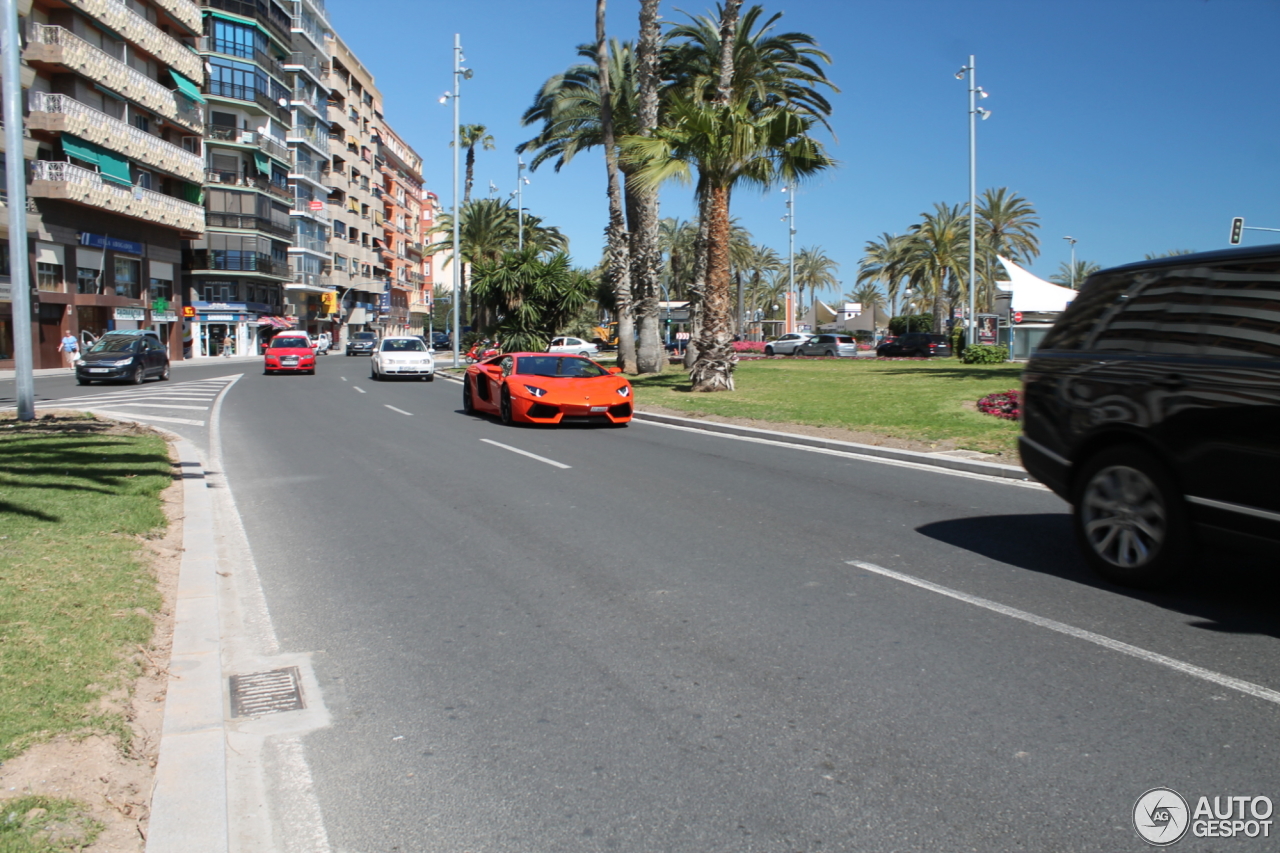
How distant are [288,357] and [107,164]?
1503cm

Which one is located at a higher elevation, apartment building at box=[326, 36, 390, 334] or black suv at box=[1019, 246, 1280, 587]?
apartment building at box=[326, 36, 390, 334]

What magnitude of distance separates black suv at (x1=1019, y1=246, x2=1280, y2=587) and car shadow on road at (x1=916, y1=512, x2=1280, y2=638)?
0.22 meters

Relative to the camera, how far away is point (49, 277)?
41.3 metres

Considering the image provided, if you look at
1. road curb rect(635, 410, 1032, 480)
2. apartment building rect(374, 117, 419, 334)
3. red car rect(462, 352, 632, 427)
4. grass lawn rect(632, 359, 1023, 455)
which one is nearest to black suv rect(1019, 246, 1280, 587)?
road curb rect(635, 410, 1032, 480)

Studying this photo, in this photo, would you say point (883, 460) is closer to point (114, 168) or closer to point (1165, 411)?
point (1165, 411)

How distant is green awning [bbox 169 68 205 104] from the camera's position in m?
50.4

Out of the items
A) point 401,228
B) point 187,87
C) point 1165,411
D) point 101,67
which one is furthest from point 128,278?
point 401,228

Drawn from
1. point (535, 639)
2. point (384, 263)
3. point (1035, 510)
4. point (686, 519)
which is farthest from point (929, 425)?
point (384, 263)

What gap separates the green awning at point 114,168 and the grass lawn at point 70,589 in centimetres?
3838

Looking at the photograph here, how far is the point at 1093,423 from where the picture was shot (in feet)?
20.0

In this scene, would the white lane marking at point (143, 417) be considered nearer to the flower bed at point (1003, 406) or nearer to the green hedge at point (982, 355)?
the flower bed at point (1003, 406)

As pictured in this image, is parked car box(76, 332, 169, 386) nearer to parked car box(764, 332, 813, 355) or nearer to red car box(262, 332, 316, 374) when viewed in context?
red car box(262, 332, 316, 374)

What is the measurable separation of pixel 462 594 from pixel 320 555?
5.67 ft

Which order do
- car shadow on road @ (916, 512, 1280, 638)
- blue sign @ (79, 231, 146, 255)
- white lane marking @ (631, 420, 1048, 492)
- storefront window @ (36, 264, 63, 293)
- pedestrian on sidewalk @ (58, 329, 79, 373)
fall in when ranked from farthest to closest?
blue sign @ (79, 231, 146, 255) → pedestrian on sidewalk @ (58, 329, 79, 373) → storefront window @ (36, 264, 63, 293) → white lane marking @ (631, 420, 1048, 492) → car shadow on road @ (916, 512, 1280, 638)
